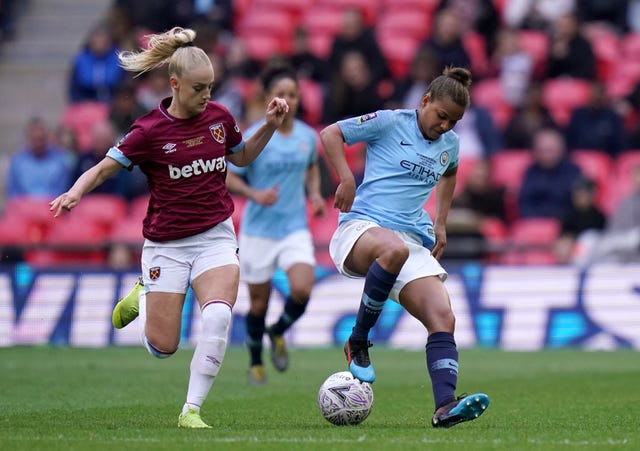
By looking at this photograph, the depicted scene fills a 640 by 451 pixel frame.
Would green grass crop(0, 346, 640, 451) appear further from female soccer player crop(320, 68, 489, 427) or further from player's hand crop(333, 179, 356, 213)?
player's hand crop(333, 179, 356, 213)

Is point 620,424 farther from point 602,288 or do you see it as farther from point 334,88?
point 334,88

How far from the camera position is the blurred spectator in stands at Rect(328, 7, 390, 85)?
19.2 meters

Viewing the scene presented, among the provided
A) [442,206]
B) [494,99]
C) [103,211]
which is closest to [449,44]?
[494,99]

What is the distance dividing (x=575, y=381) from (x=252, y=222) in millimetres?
3245

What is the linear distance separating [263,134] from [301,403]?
2330 mm

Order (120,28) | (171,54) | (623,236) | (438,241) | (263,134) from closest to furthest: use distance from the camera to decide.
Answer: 1. (171,54)
2. (263,134)
3. (438,241)
4. (623,236)
5. (120,28)

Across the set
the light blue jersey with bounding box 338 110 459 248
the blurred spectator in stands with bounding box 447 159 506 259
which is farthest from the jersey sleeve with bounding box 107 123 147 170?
the blurred spectator in stands with bounding box 447 159 506 259

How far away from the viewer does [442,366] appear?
7578 millimetres

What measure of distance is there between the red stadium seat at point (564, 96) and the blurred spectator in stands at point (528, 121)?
467 mm

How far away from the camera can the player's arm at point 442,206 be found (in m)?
8.47

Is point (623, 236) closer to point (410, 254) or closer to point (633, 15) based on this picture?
point (633, 15)

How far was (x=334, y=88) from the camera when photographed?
18.8 m

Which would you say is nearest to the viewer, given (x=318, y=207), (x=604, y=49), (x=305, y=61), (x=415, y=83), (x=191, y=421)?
(x=191, y=421)

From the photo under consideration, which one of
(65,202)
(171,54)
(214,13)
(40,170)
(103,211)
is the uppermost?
(171,54)
